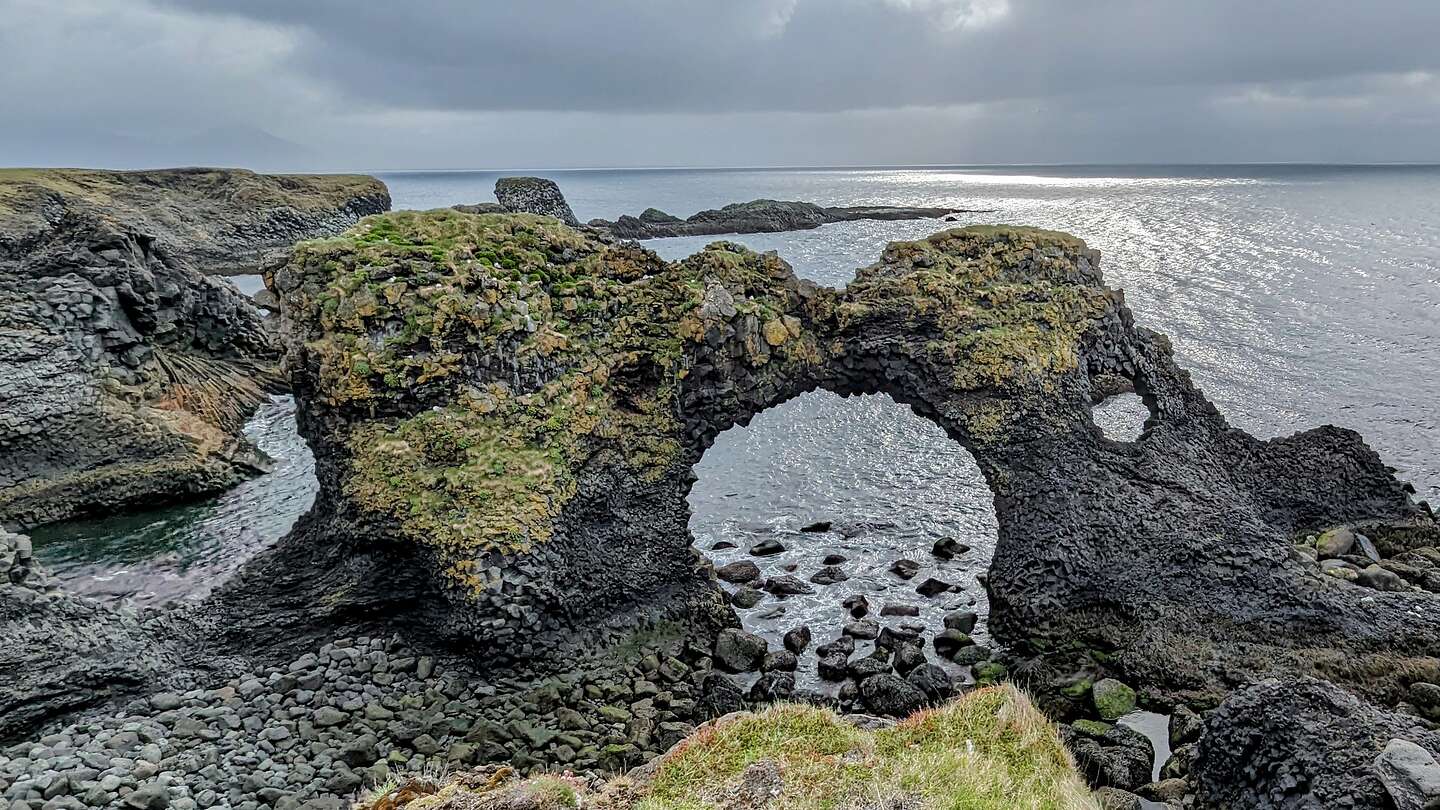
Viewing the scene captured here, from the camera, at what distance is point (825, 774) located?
13.8 meters

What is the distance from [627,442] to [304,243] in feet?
32.0

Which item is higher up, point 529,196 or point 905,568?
point 529,196

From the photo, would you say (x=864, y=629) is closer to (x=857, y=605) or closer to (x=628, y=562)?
(x=857, y=605)

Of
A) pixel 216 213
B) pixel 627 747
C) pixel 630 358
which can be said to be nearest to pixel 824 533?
pixel 630 358

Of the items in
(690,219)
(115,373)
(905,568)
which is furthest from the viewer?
(690,219)

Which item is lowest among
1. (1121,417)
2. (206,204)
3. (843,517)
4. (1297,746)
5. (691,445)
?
(843,517)

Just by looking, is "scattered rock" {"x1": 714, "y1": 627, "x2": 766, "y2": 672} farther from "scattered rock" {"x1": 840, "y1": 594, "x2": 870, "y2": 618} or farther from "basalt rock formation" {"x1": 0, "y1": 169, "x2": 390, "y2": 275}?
"basalt rock formation" {"x1": 0, "y1": 169, "x2": 390, "y2": 275}

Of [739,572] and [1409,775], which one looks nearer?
[1409,775]

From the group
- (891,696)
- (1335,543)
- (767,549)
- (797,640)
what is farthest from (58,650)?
(1335,543)

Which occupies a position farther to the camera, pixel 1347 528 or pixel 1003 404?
pixel 1347 528

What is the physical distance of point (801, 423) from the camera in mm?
45031

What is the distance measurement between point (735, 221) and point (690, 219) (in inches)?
396

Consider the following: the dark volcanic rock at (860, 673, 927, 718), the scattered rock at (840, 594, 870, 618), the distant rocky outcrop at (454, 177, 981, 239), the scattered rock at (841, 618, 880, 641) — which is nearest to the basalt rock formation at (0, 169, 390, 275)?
the distant rocky outcrop at (454, 177, 981, 239)

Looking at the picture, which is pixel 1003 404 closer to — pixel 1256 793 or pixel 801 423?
pixel 1256 793
